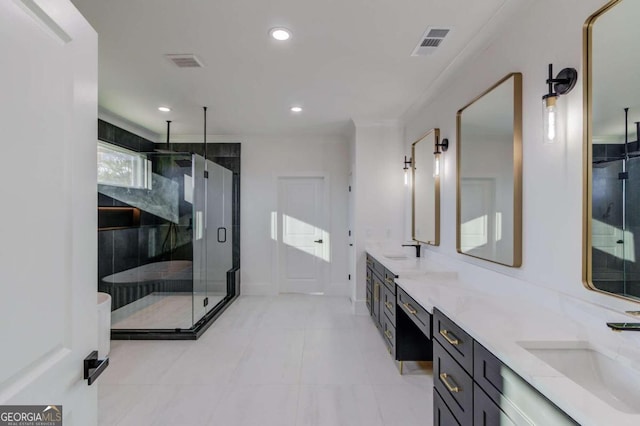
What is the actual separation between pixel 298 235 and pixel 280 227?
34cm

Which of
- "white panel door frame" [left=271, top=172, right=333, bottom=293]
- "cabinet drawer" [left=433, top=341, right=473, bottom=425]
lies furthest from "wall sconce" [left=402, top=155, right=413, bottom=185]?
"cabinet drawer" [left=433, top=341, right=473, bottom=425]

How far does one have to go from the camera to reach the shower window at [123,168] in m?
3.95

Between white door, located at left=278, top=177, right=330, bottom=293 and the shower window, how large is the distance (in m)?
2.03

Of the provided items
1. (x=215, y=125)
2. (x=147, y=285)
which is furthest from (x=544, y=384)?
(x=215, y=125)

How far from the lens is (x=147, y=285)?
418 centimetres

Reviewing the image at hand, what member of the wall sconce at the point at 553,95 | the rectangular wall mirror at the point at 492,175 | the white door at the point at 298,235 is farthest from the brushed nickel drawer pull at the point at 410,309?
the white door at the point at 298,235

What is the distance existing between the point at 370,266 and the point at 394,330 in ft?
3.96

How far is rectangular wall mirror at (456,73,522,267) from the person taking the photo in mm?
1974

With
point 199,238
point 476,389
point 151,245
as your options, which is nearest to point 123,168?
point 151,245

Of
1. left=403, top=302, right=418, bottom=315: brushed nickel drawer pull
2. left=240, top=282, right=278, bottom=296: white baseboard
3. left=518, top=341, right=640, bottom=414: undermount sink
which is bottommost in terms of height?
left=240, top=282, right=278, bottom=296: white baseboard

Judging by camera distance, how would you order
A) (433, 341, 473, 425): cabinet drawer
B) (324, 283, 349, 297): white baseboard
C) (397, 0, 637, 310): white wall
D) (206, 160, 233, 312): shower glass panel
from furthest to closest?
1. (324, 283, 349, 297): white baseboard
2. (206, 160, 233, 312): shower glass panel
3. (397, 0, 637, 310): white wall
4. (433, 341, 473, 425): cabinet drawer

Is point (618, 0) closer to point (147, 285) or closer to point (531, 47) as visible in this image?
point (531, 47)

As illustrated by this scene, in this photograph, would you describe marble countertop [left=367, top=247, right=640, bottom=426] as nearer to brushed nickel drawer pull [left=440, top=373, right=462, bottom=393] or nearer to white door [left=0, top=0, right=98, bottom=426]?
brushed nickel drawer pull [left=440, top=373, right=462, bottom=393]

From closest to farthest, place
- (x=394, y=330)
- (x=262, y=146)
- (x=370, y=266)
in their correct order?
(x=394, y=330) → (x=370, y=266) → (x=262, y=146)
